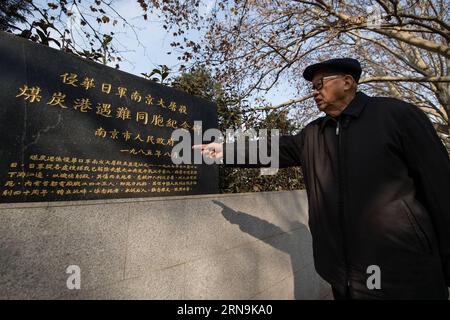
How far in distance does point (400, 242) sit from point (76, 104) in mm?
2389

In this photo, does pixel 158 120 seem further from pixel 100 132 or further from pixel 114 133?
pixel 100 132

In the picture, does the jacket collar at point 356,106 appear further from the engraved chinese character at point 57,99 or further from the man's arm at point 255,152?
the engraved chinese character at point 57,99

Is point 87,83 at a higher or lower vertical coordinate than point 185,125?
higher

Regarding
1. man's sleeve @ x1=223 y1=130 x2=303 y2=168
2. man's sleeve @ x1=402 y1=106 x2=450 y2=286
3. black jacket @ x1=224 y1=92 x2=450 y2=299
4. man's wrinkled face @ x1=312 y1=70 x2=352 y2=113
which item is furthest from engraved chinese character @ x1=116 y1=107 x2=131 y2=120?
man's sleeve @ x1=402 y1=106 x2=450 y2=286

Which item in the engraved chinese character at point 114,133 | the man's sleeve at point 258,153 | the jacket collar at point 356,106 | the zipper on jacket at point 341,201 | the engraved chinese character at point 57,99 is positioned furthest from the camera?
the engraved chinese character at point 114,133

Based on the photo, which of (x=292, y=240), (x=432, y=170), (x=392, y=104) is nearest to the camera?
(x=432, y=170)

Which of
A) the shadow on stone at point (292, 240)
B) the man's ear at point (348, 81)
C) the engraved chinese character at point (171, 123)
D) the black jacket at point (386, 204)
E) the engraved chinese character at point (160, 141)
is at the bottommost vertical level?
the shadow on stone at point (292, 240)

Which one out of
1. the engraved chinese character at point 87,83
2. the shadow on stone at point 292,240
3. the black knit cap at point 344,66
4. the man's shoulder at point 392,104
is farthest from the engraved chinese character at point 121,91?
the man's shoulder at point 392,104

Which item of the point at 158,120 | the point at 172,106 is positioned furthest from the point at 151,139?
the point at 172,106

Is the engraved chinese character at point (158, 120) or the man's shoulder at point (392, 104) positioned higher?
the engraved chinese character at point (158, 120)

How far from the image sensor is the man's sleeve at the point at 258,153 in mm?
2277

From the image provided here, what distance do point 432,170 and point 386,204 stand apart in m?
0.30

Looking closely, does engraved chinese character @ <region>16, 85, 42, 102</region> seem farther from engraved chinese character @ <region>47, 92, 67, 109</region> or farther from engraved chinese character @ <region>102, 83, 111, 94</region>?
engraved chinese character @ <region>102, 83, 111, 94</region>

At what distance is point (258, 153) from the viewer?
7.55 ft
